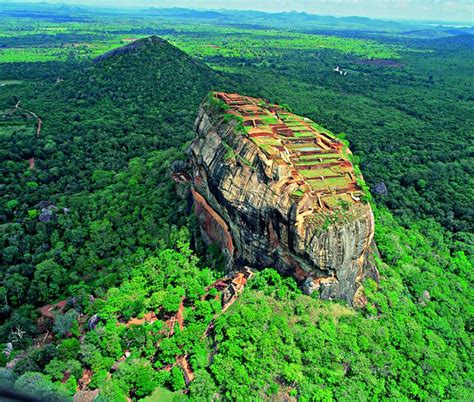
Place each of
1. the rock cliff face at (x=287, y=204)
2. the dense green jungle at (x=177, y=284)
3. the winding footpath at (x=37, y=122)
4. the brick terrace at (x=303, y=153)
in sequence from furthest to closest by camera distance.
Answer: the winding footpath at (x=37, y=122) → the brick terrace at (x=303, y=153) → the rock cliff face at (x=287, y=204) → the dense green jungle at (x=177, y=284)

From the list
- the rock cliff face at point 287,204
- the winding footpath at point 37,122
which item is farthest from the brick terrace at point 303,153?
the winding footpath at point 37,122

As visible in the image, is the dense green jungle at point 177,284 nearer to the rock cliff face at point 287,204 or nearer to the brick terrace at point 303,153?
the rock cliff face at point 287,204

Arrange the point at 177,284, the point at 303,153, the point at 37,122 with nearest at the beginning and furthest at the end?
the point at 177,284
the point at 303,153
the point at 37,122

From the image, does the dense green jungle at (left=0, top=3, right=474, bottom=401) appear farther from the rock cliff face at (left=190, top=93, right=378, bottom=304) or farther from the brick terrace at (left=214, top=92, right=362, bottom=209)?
the brick terrace at (left=214, top=92, right=362, bottom=209)

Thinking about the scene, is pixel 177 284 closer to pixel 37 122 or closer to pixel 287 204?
pixel 287 204

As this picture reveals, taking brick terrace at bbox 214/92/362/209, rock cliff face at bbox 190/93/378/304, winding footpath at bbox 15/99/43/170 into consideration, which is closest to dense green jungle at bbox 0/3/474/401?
winding footpath at bbox 15/99/43/170

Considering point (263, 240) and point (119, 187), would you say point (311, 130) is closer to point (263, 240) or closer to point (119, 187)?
point (263, 240)

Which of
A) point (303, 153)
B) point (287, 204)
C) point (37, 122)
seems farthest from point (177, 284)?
point (37, 122)

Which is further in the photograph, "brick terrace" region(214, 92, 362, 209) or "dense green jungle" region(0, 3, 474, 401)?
"brick terrace" region(214, 92, 362, 209)
